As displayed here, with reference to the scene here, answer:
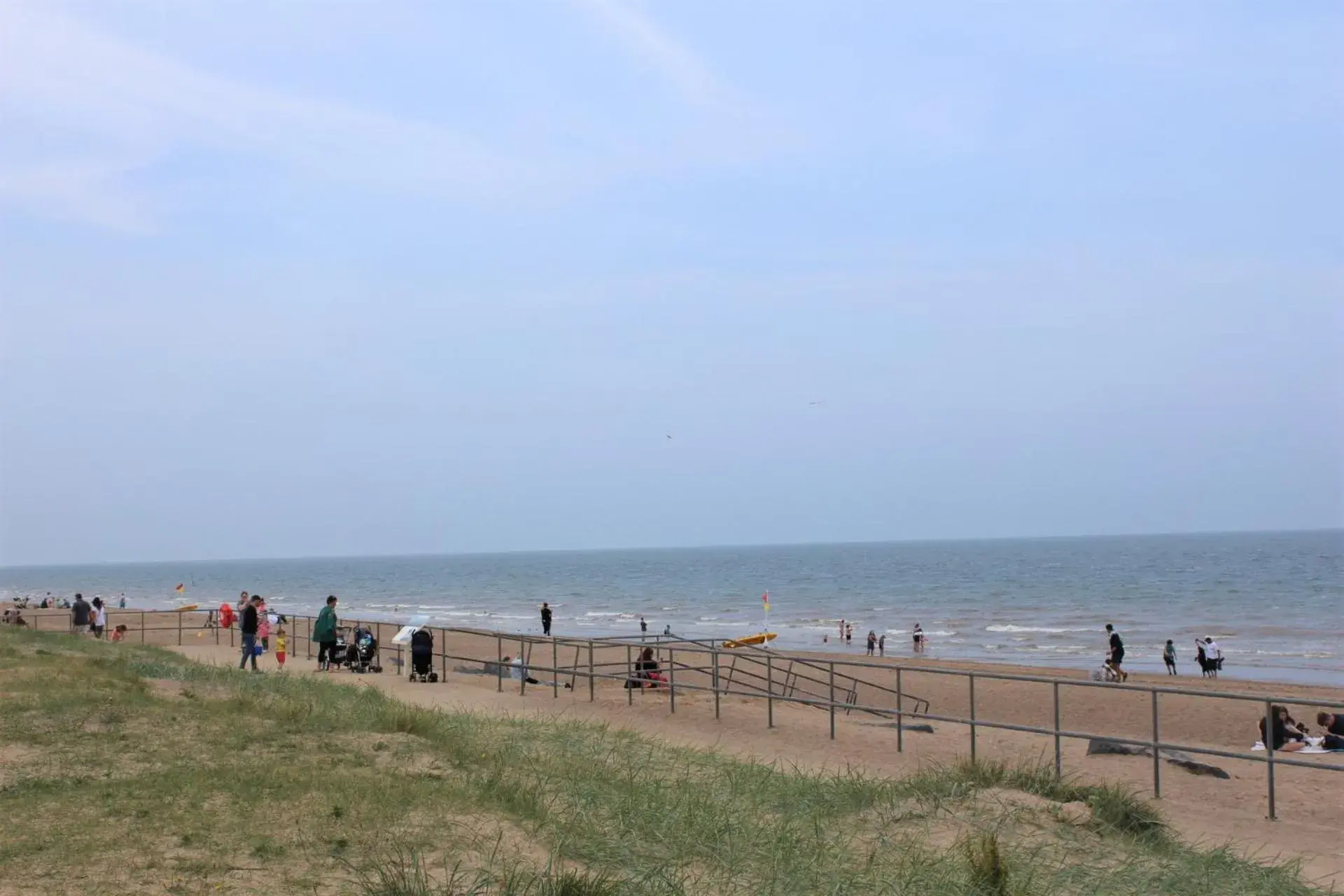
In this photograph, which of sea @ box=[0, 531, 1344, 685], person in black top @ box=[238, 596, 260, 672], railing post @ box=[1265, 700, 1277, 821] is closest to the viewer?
railing post @ box=[1265, 700, 1277, 821]

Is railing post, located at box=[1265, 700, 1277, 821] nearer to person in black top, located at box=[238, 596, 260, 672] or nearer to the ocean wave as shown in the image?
person in black top, located at box=[238, 596, 260, 672]

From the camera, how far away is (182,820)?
6.20 meters

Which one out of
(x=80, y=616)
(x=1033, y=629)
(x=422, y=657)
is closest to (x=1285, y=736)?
(x=422, y=657)

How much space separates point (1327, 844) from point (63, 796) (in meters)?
8.15

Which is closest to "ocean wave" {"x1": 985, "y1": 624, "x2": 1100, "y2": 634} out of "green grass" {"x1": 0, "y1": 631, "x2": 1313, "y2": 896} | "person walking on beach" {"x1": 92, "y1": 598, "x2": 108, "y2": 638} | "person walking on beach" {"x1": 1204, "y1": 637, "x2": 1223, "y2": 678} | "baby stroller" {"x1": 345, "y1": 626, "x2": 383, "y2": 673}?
"person walking on beach" {"x1": 1204, "y1": 637, "x2": 1223, "y2": 678}

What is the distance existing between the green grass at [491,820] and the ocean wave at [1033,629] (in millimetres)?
42398

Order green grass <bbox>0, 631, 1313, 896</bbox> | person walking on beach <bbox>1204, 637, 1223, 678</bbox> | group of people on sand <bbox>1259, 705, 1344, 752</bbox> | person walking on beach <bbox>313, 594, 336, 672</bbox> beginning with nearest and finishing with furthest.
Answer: green grass <bbox>0, 631, 1313, 896</bbox> → group of people on sand <bbox>1259, 705, 1344, 752</bbox> → person walking on beach <bbox>313, 594, 336, 672</bbox> → person walking on beach <bbox>1204, 637, 1223, 678</bbox>

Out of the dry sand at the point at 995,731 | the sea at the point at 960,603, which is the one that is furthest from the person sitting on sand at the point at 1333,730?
the sea at the point at 960,603

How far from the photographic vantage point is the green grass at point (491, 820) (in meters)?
5.48

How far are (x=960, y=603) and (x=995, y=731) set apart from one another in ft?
183

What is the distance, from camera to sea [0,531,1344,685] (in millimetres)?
42344

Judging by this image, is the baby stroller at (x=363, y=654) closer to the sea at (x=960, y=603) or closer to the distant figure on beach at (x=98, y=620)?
the distant figure on beach at (x=98, y=620)

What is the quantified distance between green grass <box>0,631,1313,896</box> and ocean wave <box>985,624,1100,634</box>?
4240 cm

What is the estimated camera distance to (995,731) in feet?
51.3
